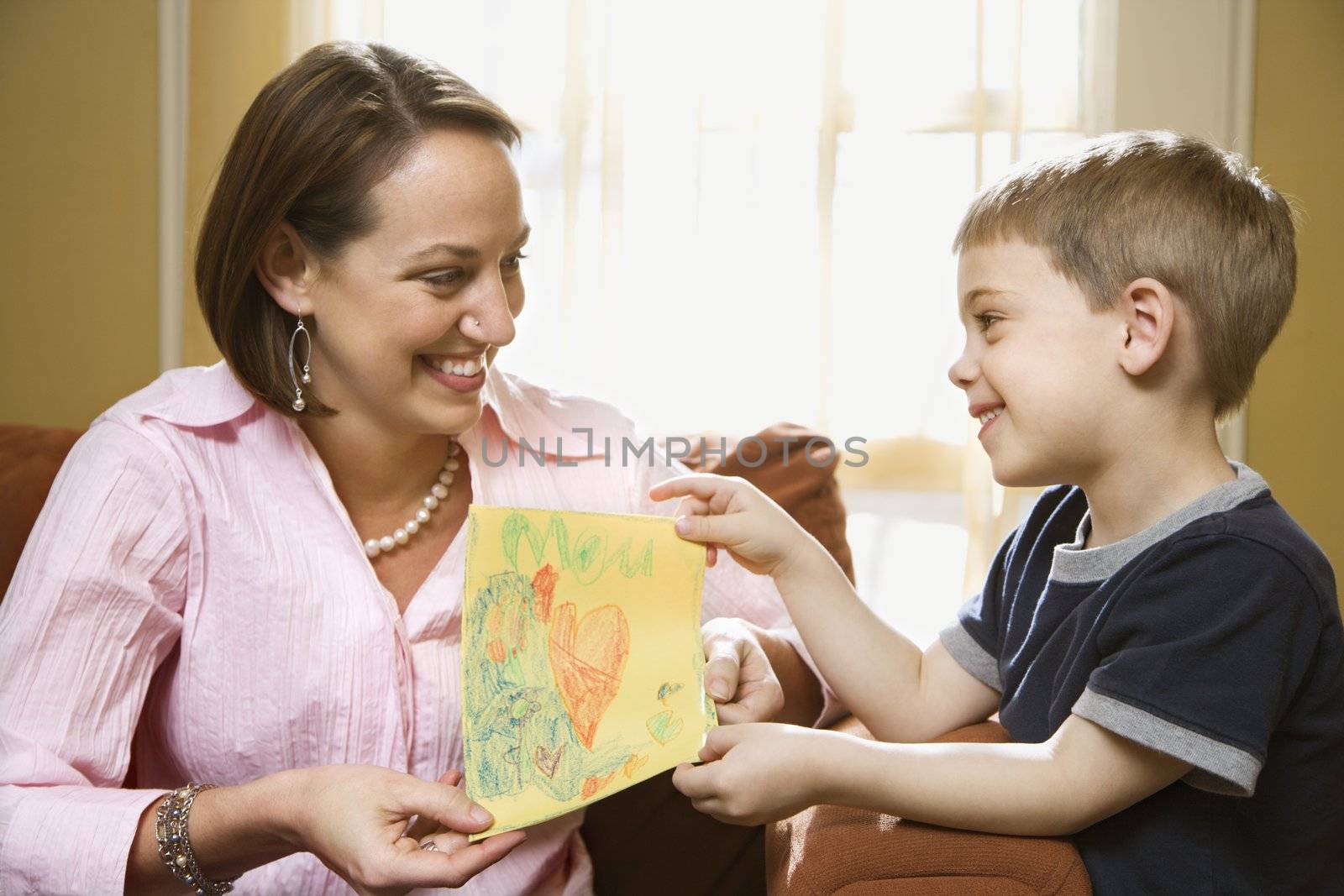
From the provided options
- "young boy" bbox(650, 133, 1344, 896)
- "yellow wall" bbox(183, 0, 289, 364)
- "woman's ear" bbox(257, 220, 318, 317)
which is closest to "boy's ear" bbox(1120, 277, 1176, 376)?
"young boy" bbox(650, 133, 1344, 896)

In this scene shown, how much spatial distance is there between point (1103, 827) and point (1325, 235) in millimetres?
2221

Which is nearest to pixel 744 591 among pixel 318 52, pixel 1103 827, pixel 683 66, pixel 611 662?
pixel 611 662

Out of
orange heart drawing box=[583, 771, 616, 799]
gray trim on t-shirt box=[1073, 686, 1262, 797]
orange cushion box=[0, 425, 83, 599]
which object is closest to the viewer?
gray trim on t-shirt box=[1073, 686, 1262, 797]

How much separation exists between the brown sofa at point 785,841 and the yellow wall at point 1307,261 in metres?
1.62

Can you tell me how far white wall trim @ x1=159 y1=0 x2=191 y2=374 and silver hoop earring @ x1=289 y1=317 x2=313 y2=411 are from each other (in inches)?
64.3

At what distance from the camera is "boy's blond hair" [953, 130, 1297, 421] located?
109cm

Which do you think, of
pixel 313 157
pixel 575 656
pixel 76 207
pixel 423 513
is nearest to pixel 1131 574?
pixel 575 656

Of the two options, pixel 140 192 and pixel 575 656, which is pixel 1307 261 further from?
pixel 140 192

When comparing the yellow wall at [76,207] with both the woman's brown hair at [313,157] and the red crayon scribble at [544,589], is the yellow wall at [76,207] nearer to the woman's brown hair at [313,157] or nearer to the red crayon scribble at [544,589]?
the woman's brown hair at [313,157]

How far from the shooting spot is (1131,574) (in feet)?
3.45

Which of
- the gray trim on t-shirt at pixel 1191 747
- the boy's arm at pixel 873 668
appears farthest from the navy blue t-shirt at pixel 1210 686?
the boy's arm at pixel 873 668

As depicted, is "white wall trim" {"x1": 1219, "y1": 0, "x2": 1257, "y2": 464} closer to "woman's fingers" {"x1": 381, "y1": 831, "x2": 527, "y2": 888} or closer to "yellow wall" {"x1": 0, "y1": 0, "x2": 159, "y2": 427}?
"woman's fingers" {"x1": 381, "y1": 831, "x2": 527, "y2": 888}

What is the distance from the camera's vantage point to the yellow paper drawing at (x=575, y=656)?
3.46 feet

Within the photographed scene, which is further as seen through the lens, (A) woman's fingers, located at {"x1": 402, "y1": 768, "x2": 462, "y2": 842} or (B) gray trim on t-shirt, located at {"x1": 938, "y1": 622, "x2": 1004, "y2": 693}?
(B) gray trim on t-shirt, located at {"x1": 938, "y1": 622, "x2": 1004, "y2": 693}
